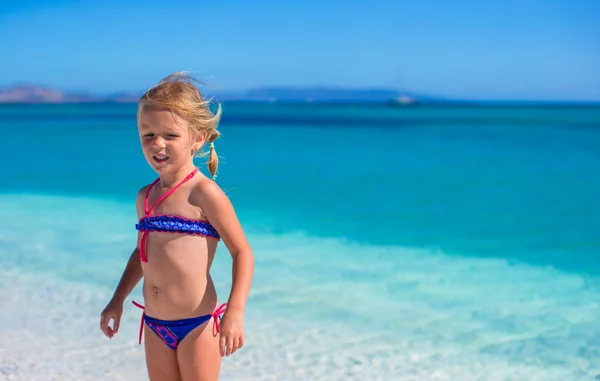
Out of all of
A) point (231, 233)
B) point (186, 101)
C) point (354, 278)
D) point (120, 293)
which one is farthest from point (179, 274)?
point (354, 278)

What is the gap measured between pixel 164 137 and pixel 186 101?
12cm

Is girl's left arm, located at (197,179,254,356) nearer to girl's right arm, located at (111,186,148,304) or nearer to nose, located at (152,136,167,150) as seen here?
nose, located at (152,136,167,150)

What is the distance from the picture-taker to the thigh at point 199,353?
2150 mm

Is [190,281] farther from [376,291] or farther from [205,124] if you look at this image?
[376,291]

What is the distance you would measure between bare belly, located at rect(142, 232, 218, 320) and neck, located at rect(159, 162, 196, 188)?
6.3 inches

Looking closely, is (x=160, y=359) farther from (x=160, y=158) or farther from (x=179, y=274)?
(x=160, y=158)

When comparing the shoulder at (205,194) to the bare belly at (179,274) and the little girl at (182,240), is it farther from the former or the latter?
the bare belly at (179,274)

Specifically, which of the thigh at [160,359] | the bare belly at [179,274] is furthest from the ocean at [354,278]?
the bare belly at [179,274]

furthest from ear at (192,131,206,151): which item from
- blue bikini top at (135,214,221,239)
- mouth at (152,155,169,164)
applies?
blue bikini top at (135,214,221,239)

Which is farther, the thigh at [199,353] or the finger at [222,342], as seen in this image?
the thigh at [199,353]

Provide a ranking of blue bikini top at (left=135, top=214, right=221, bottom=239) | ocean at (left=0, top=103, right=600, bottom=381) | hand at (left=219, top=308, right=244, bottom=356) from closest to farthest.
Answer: hand at (left=219, top=308, right=244, bottom=356) < blue bikini top at (left=135, top=214, right=221, bottom=239) < ocean at (left=0, top=103, right=600, bottom=381)

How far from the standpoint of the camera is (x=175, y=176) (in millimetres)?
2156

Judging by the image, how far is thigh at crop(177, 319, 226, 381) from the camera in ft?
7.06

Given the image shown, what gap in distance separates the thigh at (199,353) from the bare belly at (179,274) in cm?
6
